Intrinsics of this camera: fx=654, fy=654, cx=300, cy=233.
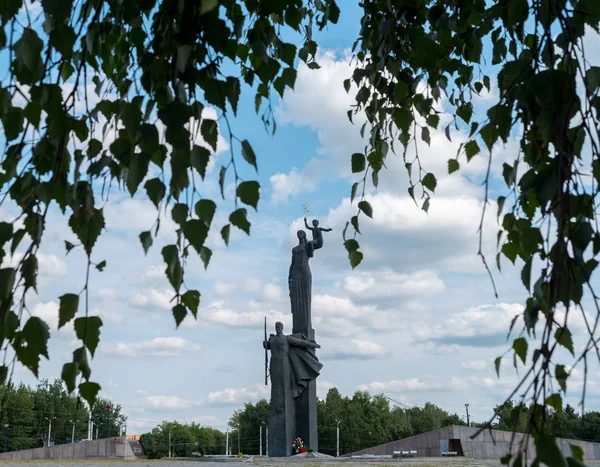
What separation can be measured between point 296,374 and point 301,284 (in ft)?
7.88

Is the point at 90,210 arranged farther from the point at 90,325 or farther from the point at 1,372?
the point at 1,372

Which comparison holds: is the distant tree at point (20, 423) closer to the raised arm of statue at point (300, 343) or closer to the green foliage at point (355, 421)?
the green foliage at point (355, 421)

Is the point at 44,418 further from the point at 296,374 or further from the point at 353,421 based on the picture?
the point at 296,374

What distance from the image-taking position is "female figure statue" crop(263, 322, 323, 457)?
52.4 ft

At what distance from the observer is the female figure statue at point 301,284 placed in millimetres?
17391

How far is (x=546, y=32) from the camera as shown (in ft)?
5.68

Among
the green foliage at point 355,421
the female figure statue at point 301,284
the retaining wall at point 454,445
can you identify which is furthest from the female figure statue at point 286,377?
the green foliage at point 355,421

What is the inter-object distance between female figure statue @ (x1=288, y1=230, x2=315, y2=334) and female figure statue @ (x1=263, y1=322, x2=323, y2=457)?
0.49m

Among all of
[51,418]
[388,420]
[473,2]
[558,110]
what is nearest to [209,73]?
[558,110]

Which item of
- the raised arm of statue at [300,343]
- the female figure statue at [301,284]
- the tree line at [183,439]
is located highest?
the female figure statue at [301,284]

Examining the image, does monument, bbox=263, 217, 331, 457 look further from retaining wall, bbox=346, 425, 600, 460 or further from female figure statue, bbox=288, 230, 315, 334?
retaining wall, bbox=346, 425, 600, 460

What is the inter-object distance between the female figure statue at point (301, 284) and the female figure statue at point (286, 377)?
49cm

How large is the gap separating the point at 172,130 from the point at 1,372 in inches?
29.6

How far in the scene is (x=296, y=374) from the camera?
16.6 meters
